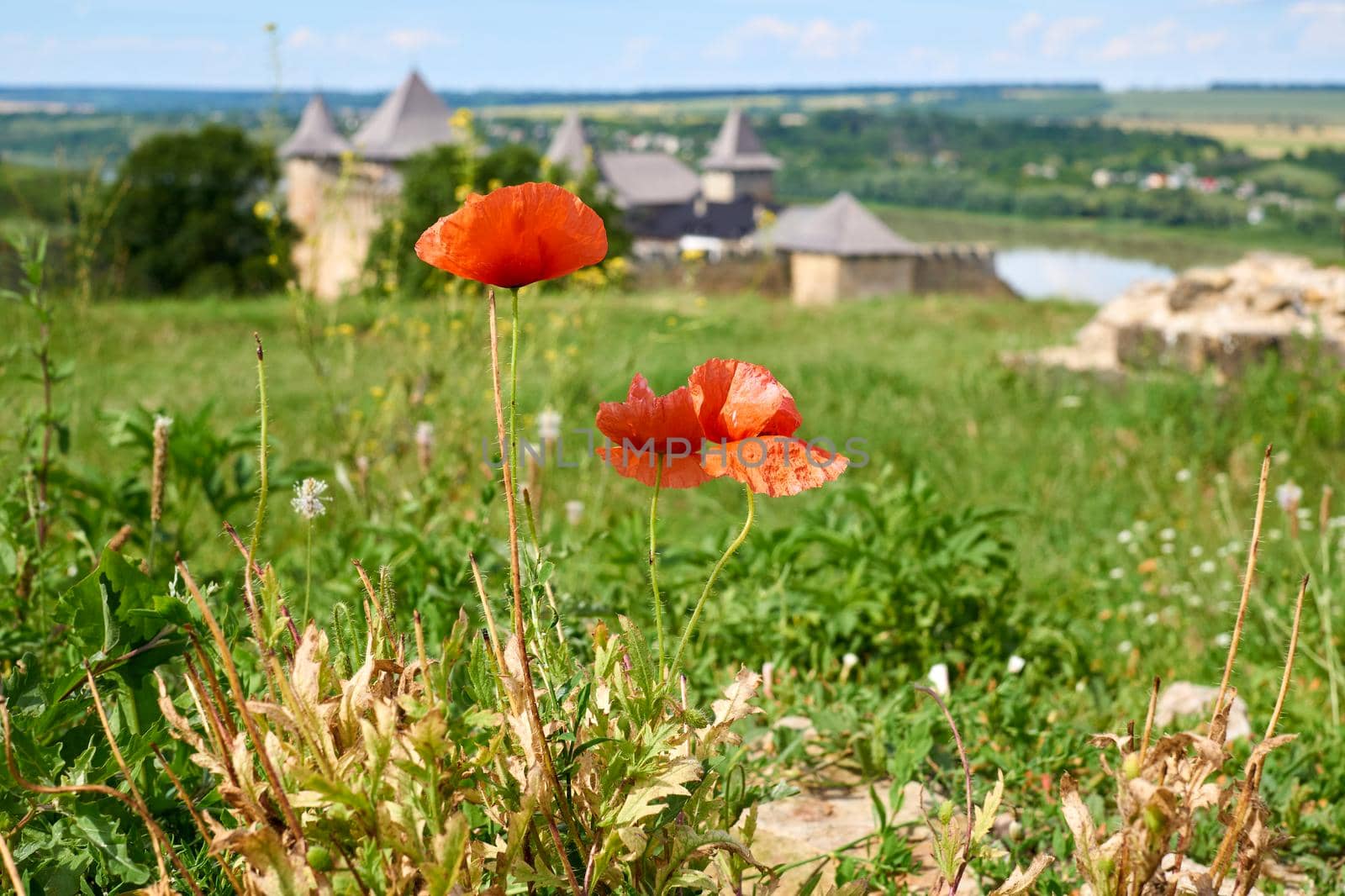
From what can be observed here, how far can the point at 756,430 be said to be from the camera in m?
1.12

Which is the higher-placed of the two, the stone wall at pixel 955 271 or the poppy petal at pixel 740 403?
the poppy petal at pixel 740 403

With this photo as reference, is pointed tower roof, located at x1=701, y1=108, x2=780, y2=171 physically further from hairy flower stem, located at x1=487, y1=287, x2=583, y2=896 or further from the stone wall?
hairy flower stem, located at x1=487, y1=287, x2=583, y2=896

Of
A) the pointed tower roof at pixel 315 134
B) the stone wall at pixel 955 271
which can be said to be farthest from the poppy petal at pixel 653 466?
the pointed tower roof at pixel 315 134

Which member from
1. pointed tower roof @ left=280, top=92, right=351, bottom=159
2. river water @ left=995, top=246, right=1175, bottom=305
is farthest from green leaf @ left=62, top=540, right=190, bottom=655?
pointed tower roof @ left=280, top=92, right=351, bottom=159

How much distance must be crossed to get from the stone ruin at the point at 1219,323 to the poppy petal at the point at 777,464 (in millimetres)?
6097

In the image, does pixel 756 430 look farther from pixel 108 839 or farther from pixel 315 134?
pixel 315 134

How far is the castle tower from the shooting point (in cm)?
6712

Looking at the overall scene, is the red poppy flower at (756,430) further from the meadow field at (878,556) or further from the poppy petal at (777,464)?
the meadow field at (878,556)

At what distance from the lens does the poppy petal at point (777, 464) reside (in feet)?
3.68

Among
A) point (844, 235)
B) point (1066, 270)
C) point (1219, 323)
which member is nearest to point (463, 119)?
point (1219, 323)

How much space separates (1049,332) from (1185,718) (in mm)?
→ 10459

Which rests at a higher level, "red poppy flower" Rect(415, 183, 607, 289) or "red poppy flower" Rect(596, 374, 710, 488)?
"red poppy flower" Rect(415, 183, 607, 289)

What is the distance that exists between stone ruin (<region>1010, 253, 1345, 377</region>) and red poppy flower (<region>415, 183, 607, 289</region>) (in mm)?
6283

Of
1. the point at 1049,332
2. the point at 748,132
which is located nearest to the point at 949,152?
the point at 748,132
